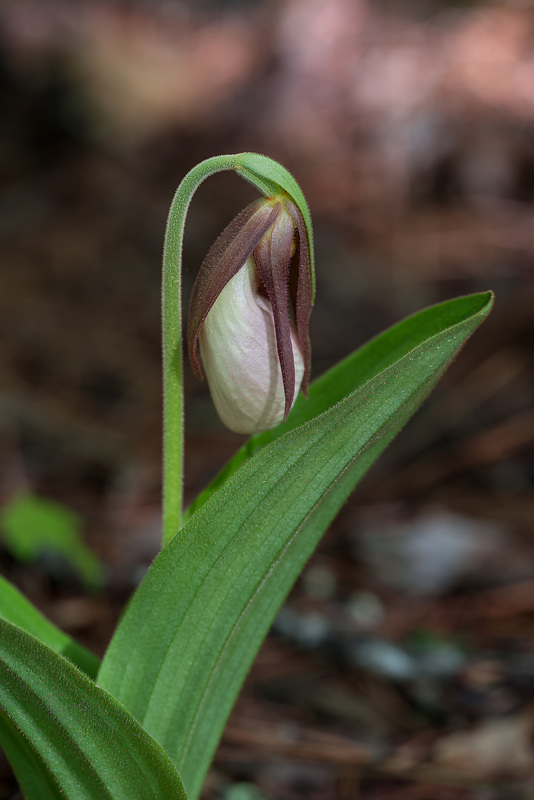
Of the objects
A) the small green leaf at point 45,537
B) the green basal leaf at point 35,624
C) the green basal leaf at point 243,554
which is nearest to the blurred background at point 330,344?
the small green leaf at point 45,537

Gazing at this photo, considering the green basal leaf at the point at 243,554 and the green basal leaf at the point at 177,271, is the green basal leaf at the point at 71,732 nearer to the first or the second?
the green basal leaf at the point at 243,554

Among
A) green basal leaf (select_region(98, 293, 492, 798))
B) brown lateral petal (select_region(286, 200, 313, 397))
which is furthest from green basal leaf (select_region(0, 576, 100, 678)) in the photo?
brown lateral petal (select_region(286, 200, 313, 397))

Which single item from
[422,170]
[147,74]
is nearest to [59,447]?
[422,170]

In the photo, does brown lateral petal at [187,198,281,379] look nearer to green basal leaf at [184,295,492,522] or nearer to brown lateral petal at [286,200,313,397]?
brown lateral petal at [286,200,313,397]

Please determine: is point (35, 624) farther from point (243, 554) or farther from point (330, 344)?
point (330, 344)

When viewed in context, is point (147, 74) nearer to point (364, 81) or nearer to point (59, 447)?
point (364, 81)

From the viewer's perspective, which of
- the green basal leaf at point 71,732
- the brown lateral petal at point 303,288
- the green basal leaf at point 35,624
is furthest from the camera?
the green basal leaf at point 35,624

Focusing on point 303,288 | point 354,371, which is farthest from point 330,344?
point 303,288
